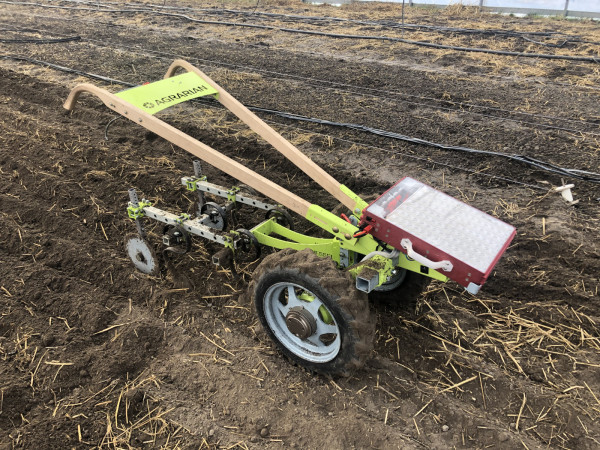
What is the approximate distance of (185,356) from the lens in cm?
362

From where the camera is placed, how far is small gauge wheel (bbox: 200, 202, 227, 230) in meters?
4.59

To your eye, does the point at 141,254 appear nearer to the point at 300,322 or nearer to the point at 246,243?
the point at 246,243

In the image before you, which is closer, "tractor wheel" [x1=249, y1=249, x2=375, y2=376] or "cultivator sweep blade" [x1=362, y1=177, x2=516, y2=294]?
"cultivator sweep blade" [x1=362, y1=177, x2=516, y2=294]

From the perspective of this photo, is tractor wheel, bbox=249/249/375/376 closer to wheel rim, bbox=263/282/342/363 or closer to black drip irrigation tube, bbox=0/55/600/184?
wheel rim, bbox=263/282/342/363

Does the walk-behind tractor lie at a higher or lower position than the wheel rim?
higher

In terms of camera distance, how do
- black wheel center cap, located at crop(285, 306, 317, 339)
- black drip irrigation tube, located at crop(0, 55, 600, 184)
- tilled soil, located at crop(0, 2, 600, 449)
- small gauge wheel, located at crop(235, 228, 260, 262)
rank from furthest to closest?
1. black drip irrigation tube, located at crop(0, 55, 600, 184)
2. small gauge wheel, located at crop(235, 228, 260, 262)
3. black wheel center cap, located at crop(285, 306, 317, 339)
4. tilled soil, located at crop(0, 2, 600, 449)

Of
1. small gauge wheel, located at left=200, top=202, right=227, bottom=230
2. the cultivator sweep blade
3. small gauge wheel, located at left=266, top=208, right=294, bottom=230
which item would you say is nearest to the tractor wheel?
the cultivator sweep blade

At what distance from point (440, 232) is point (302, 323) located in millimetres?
1121

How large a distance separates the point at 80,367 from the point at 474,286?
2.87 meters

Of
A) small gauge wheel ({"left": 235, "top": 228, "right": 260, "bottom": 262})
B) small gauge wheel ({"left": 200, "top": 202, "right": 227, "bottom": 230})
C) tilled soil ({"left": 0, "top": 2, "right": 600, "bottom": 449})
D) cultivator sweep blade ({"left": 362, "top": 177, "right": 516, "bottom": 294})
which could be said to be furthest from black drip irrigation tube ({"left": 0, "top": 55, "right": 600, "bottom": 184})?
small gauge wheel ({"left": 235, "top": 228, "right": 260, "bottom": 262})

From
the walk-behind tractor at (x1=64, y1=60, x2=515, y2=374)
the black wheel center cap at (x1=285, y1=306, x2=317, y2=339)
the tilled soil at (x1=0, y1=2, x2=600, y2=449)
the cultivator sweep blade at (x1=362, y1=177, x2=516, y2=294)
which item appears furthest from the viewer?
the black wheel center cap at (x1=285, y1=306, x2=317, y2=339)

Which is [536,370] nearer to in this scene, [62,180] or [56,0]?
[62,180]

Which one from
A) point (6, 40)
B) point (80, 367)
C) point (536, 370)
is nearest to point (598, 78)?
point (536, 370)

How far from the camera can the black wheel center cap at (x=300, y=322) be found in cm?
322
